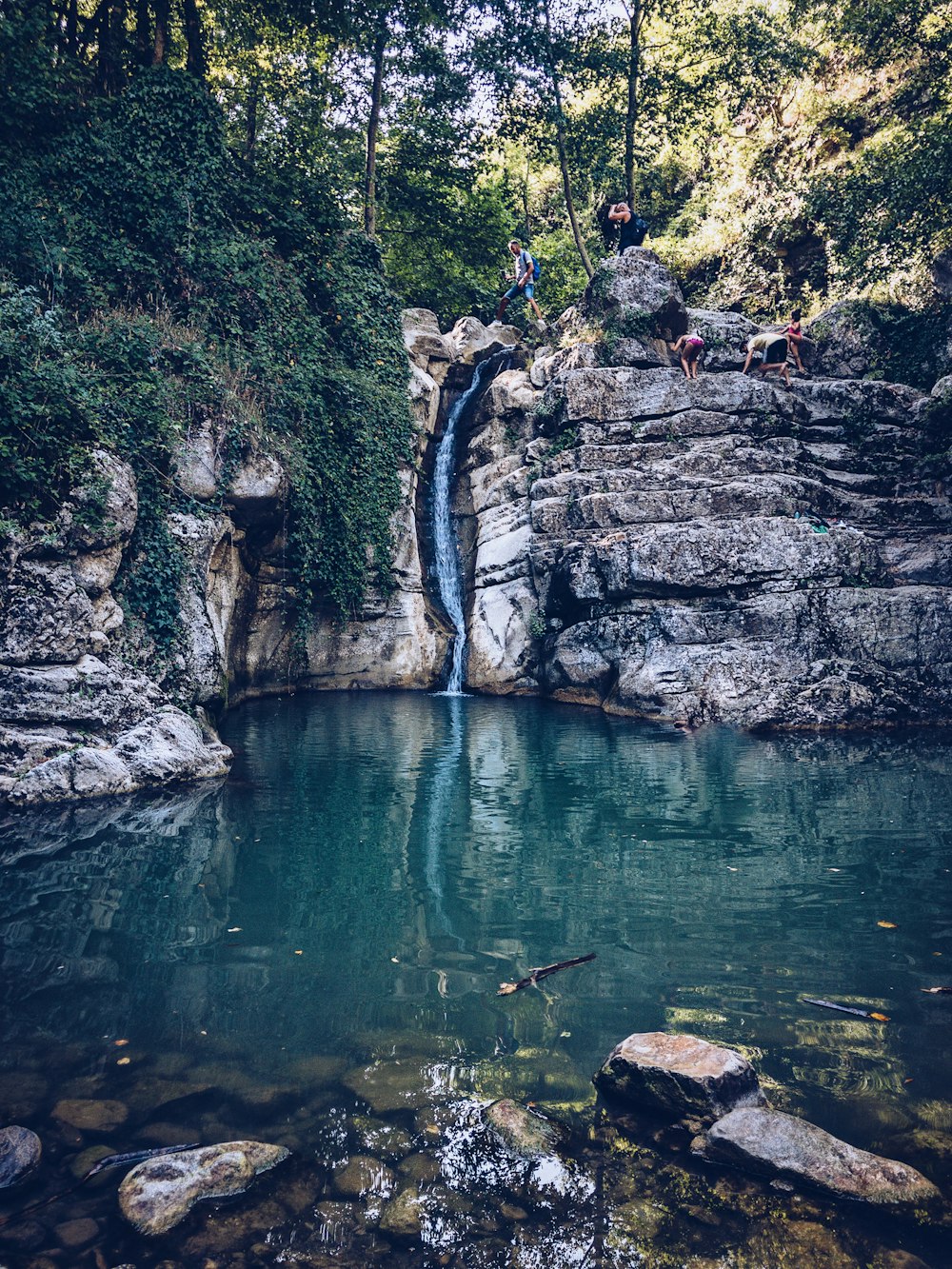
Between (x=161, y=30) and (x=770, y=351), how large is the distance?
14862 millimetres

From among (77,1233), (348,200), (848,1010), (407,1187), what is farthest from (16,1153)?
(348,200)

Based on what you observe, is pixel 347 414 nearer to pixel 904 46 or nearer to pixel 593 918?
pixel 593 918

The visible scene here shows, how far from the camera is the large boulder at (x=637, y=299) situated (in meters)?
17.9

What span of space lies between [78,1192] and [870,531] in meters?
15.8

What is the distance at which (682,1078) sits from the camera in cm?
289

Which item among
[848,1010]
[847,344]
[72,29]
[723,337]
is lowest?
[848,1010]

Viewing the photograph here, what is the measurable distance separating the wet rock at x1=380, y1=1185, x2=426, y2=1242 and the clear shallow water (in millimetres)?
52

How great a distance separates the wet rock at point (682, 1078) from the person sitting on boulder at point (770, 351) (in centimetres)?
1726

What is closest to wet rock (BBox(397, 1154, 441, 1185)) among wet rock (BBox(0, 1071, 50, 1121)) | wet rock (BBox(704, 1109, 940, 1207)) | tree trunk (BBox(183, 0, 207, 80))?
wet rock (BBox(704, 1109, 940, 1207))

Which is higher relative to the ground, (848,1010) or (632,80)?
(632,80)

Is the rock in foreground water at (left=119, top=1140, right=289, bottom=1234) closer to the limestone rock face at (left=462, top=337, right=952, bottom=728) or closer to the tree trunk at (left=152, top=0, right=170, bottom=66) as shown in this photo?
the limestone rock face at (left=462, top=337, right=952, bottom=728)

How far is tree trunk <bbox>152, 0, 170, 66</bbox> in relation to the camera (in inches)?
558

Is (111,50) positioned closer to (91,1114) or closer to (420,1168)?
(91,1114)

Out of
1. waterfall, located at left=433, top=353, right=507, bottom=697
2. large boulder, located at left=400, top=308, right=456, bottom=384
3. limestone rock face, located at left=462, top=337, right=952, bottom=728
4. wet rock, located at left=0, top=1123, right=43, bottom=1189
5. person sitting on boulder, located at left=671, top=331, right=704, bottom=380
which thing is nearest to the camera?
wet rock, located at left=0, top=1123, right=43, bottom=1189
